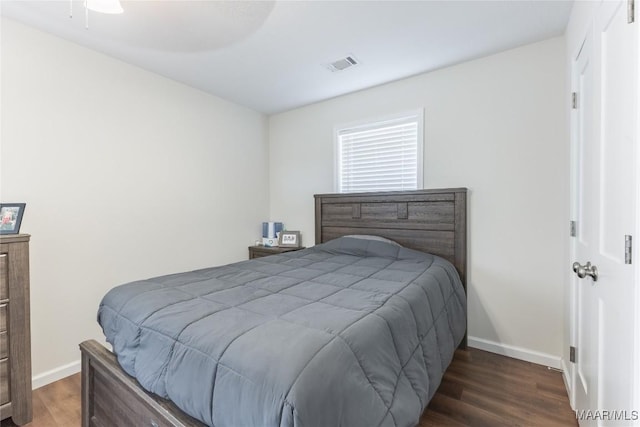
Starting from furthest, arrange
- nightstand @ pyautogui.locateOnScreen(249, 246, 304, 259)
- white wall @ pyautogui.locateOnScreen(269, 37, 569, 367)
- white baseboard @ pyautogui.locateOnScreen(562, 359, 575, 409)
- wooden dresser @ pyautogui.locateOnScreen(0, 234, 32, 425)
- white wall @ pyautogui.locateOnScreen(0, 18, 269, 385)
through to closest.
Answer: nightstand @ pyautogui.locateOnScreen(249, 246, 304, 259) < white wall @ pyautogui.locateOnScreen(269, 37, 569, 367) < white wall @ pyautogui.locateOnScreen(0, 18, 269, 385) < white baseboard @ pyautogui.locateOnScreen(562, 359, 575, 409) < wooden dresser @ pyautogui.locateOnScreen(0, 234, 32, 425)

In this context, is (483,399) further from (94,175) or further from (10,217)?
(94,175)

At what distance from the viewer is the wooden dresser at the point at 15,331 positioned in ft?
5.42

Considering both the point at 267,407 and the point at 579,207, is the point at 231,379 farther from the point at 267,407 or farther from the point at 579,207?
the point at 579,207

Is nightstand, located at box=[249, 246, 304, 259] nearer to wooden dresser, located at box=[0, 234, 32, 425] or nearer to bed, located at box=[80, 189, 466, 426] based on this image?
bed, located at box=[80, 189, 466, 426]

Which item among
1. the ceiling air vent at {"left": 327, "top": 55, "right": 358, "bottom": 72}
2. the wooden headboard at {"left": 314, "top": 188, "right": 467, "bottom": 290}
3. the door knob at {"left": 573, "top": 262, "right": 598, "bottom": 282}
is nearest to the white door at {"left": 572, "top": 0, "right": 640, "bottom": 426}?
the door knob at {"left": 573, "top": 262, "right": 598, "bottom": 282}

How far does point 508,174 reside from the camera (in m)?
2.42

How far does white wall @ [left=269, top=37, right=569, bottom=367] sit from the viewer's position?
2.25 metres

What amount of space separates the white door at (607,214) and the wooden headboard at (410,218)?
0.93 m

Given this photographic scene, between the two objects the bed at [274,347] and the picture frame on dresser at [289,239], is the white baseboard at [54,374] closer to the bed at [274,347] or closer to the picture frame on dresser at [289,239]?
the bed at [274,347]

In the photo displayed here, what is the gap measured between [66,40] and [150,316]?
2.33 metres

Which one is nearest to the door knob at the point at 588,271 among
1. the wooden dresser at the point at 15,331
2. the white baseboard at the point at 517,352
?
the white baseboard at the point at 517,352

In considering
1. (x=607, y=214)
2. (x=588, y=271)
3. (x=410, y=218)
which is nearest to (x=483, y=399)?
(x=588, y=271)

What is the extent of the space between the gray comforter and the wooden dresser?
56 centimetres

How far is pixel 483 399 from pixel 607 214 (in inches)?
54.1
